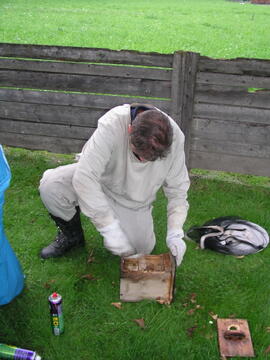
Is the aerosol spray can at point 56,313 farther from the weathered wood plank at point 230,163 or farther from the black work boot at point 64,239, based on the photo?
the weathered wood plank at point 230,163

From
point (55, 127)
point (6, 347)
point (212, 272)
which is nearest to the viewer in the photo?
point (6, 347)

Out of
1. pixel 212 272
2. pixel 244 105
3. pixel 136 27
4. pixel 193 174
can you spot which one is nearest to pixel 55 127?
pixel 193 174

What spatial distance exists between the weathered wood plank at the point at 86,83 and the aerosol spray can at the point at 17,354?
305cm

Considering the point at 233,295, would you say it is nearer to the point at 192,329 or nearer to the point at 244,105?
the point at 192,329

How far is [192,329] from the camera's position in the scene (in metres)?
2.84

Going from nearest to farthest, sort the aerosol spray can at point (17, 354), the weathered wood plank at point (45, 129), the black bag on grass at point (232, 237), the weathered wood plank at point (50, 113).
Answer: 1. the aerosol spray can at point (17, 354)
2. the black bag on grass at point (232, 237)
3. the weathered wood plank at point (50, 113)
4. the weathered wood plank at point (45, 129)

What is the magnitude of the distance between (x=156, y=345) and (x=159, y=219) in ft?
5.16

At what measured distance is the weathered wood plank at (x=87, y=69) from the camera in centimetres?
447

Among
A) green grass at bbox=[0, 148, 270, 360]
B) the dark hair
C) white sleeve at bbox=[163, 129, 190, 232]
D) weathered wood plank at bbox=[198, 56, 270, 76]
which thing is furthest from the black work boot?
weathered wood plank at bbox=[198, 56, 270, 76]

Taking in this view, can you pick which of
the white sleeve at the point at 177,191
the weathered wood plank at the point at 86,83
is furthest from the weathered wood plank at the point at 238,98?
the white sleeve at the point at 177,191

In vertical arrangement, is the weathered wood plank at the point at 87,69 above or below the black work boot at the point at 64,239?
above

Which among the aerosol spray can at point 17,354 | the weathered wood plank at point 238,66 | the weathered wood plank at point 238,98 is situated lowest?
the aerosol spray can at point 17,354

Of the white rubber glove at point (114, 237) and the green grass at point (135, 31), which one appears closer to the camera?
the white rubber glove at point (114, 237)

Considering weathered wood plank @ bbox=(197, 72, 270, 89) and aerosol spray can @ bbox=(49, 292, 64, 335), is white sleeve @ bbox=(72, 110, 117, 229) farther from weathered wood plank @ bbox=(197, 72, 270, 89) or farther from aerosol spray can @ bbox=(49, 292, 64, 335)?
weathered wood plank @ bbox=(197, 72, 270, 89)
